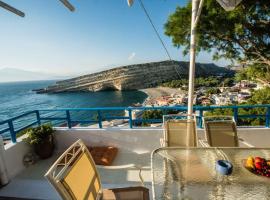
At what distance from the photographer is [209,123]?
240 centimetres

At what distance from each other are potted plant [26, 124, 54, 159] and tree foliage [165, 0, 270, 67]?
4948mm

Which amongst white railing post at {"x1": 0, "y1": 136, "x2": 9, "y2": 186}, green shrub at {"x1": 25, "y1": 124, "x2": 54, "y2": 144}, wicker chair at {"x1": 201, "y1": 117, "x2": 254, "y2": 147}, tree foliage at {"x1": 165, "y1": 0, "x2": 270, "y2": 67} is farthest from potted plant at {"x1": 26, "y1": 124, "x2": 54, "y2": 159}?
tree foliage at {"x1": 165, "y1": 0, "x2": 270, "y2": 67}

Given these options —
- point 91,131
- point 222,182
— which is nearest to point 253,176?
point 222,182

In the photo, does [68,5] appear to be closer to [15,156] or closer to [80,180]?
[80,180]

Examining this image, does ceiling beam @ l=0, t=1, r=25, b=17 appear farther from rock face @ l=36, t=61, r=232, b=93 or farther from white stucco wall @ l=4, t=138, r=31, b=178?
rock face @ l=36, t=61, r=232, b=93

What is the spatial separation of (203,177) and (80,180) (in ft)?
3.15

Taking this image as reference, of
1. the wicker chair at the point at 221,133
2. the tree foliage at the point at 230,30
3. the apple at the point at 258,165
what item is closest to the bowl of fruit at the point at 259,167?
the apple at the point at 258,165

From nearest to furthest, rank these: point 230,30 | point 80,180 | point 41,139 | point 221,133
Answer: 1. point 80,180
2. point 221,133
3. point 41,139
4. point 230,30

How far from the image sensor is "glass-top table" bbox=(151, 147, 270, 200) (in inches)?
48.7

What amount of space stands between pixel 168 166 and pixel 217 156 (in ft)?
1.67

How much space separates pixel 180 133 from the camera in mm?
2428

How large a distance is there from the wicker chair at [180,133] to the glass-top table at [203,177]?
23.4 inches

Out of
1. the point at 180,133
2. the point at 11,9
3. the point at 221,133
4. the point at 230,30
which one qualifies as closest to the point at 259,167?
the point at 221,133

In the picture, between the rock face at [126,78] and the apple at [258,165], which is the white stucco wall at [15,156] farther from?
the rock face at [126,78]
